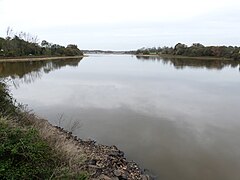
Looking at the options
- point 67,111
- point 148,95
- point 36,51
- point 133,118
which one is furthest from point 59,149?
point 36,51

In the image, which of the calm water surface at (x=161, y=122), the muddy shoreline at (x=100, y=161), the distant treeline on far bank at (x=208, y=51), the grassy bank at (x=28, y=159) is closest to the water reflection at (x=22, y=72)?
the calm water surface at (x=161, y=122)

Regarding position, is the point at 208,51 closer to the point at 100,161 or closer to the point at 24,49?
the point at 24,49

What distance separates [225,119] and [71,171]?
935 cm

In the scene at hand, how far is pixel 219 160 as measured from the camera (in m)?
7.93

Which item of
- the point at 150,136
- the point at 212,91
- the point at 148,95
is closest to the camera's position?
the point at 150,136

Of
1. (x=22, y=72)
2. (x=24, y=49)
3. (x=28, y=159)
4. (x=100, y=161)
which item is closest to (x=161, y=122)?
(x=100, y=161)

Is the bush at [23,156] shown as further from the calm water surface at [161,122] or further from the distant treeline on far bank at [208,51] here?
the distant treeline on far bank at [208,51]

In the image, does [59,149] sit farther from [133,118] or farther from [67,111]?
[67,111]

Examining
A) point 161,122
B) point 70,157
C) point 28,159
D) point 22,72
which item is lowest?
point 161,122

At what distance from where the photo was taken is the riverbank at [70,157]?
15.2ft

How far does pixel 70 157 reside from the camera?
559cm

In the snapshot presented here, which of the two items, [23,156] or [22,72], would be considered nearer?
[23,156]

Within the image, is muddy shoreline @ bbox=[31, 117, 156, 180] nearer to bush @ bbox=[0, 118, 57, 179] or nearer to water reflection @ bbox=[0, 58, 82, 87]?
bush @ bbox=[0, 118, 57, 179]

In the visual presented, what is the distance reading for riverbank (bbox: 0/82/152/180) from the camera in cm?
464
